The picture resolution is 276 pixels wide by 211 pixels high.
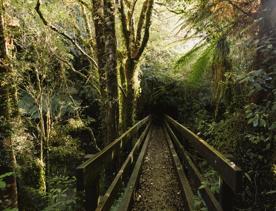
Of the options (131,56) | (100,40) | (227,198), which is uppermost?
(131,56)

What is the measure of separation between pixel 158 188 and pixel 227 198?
9.29ft

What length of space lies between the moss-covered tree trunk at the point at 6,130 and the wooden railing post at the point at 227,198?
4016mm

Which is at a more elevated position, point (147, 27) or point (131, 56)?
point (147, 27)

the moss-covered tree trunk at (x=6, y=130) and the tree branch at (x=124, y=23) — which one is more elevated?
the tree branch at (x=124, y=23)

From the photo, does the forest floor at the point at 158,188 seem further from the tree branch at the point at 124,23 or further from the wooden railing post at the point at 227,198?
the tree branch at the point at 124,23

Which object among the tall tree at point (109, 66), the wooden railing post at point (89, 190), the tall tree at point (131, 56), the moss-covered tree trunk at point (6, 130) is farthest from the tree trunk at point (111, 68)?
the tall tree at point (131, 56)

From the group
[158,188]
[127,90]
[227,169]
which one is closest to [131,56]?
[127,90]

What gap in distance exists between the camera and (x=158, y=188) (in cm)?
536

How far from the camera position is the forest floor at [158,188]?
4.54 metres

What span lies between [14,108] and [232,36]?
4716mm

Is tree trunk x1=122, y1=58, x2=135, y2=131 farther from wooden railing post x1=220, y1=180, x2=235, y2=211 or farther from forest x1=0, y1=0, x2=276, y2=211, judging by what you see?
wooden railing post x1=220, y1=180, x2=235, y2=211

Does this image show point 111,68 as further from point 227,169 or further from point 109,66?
point 227,169

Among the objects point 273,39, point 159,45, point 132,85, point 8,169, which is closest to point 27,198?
point 8,169

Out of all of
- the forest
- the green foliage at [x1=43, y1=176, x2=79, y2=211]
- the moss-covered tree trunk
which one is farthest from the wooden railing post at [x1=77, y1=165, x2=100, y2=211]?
the moss-covered tree trunk
